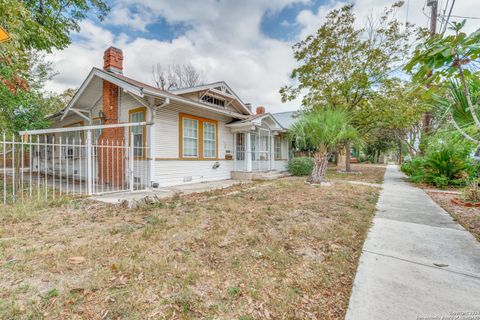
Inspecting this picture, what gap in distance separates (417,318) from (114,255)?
311 cm

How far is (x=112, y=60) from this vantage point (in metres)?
8.99

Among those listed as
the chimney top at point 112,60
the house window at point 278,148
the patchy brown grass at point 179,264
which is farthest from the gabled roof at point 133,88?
the house window at point 278,148

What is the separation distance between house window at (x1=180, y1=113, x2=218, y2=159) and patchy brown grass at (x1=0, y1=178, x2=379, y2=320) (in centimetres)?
465

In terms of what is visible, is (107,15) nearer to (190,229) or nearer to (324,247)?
(190,229)

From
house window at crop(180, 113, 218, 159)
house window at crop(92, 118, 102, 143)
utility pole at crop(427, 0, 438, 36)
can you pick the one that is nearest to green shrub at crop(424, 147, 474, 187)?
utility pole at crop(427, 0, 438, 36)

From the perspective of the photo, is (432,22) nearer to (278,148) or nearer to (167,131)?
(278,148)

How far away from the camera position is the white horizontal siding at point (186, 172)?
26.4 ft

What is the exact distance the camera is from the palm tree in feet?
26.1

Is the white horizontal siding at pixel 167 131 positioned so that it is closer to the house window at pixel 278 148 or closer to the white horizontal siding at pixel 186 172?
the white horizontal siding at pixel 186 172

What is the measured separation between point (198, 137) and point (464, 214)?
8309mm

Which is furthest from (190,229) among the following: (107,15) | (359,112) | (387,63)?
(387,63)

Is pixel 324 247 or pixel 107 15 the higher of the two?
pixel 107 15

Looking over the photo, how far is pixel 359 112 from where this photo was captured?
14234 millimetres

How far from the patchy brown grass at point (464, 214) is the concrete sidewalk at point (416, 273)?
0.16 meters
